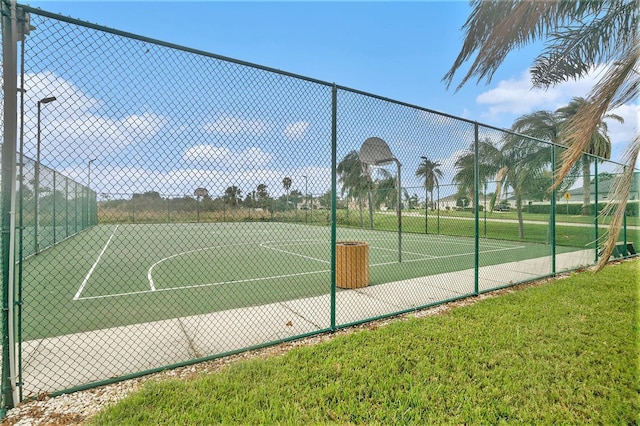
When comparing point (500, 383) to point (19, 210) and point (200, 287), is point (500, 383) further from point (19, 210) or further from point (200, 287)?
point (200, 287)

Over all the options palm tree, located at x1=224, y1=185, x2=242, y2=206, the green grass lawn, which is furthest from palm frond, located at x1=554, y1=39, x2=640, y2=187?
palm tree, located at x1=224, y1=185, x2=242, y2=206

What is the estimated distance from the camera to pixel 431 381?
2.75 m

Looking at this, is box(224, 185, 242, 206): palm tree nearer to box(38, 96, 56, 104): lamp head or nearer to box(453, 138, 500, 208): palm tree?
box(38, 96, 56, 104): lamp head

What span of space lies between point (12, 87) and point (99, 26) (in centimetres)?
82

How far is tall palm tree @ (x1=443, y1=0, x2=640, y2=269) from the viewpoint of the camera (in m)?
3.39

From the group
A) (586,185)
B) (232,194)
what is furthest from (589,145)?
(232,194)

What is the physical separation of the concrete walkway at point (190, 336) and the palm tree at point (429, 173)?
194 cm

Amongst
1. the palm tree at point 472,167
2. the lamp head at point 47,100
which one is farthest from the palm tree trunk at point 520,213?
the lamp head at point 47,100

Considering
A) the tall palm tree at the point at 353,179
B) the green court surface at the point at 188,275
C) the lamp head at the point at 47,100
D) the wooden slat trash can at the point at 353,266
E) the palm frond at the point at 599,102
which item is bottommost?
the green court surface at the point at 188,275

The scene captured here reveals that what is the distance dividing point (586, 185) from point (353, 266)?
8.30 meters

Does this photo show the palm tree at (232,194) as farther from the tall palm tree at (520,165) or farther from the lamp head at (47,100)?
the tall palm tree at (520,165)

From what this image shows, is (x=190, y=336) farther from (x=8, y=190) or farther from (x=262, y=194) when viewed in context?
(x=8, y=190)

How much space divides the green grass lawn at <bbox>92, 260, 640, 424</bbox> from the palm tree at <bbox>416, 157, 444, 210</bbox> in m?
2.67

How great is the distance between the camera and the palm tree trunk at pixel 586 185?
8769 mm
